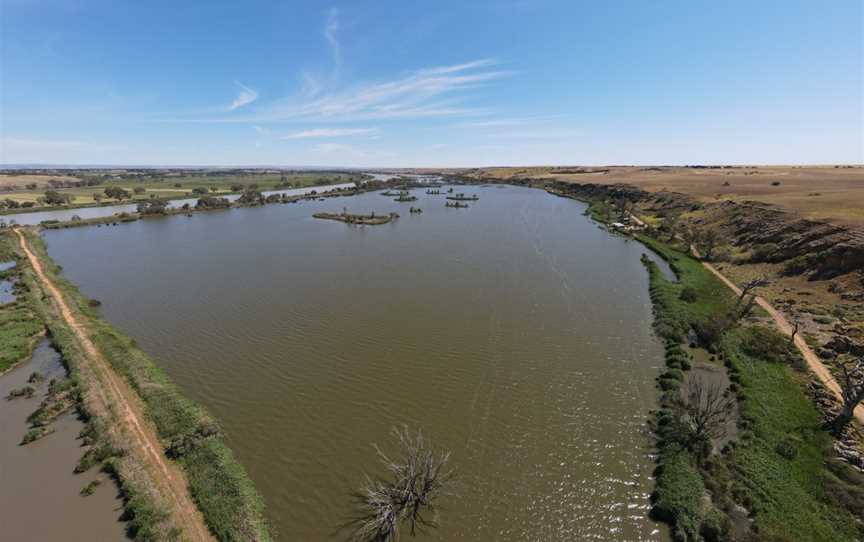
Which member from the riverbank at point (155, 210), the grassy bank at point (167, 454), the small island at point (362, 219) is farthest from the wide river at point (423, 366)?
the riverbank at point (155, 210)

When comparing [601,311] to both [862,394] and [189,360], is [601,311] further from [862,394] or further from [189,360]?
[189,360]

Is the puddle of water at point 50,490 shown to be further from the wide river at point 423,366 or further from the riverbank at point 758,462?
the riverbank at point 758,462

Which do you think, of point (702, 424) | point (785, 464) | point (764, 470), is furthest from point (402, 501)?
point (785, 464)

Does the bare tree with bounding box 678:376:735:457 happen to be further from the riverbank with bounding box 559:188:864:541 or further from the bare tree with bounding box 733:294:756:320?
the bare tree with bounding box 733:294:756:320

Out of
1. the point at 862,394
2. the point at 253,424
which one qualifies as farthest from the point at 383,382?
the point at 862,394

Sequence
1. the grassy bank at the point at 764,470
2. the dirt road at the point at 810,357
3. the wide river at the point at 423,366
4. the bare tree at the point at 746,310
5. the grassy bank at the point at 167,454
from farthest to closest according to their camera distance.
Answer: the bare tree at the point at 746,310 < the dirt road at the point at 810,357 < the wide river at the point at 423,366 < the grassy bank at the point at 167,454 < the grassy bank at the point at 764,470

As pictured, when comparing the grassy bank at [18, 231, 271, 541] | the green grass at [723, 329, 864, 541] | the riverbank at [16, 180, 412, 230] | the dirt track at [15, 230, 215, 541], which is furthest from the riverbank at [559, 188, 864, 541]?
the riverbank at [16, 180, 412, 230]

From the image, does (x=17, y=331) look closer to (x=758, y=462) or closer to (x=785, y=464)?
(x=758, y=462)
